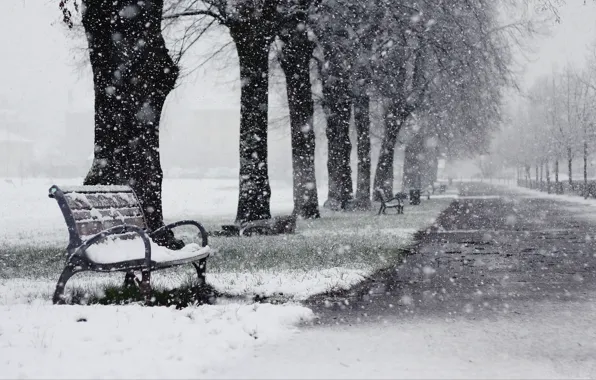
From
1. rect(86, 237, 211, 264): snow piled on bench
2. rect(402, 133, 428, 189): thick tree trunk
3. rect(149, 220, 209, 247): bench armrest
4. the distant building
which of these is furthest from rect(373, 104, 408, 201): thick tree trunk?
the distant building

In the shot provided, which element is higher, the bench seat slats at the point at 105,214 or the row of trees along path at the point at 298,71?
the row of trees along path at the point at 298,71

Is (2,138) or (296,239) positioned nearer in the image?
(296,239)

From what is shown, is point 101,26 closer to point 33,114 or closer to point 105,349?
point 105,349

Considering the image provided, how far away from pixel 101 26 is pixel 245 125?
217 inches

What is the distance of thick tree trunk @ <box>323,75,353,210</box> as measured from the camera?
23.9m

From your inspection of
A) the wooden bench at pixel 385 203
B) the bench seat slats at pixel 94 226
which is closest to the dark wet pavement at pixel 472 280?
the bench seat slats at pixel 94 226

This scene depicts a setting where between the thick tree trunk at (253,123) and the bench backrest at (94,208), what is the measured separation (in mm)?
6895

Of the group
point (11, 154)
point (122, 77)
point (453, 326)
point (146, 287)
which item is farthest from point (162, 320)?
point (11, 154)

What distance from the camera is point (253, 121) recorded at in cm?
1470

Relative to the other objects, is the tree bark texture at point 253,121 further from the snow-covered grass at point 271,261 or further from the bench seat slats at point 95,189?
the bench seat slats at point 95,189

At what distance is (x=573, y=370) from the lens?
4.13 metres

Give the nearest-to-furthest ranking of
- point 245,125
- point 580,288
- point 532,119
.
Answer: point 580,288
point 245,125
point 532,119

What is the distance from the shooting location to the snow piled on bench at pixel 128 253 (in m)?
6.11

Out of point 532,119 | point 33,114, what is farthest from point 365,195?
point 33,114
